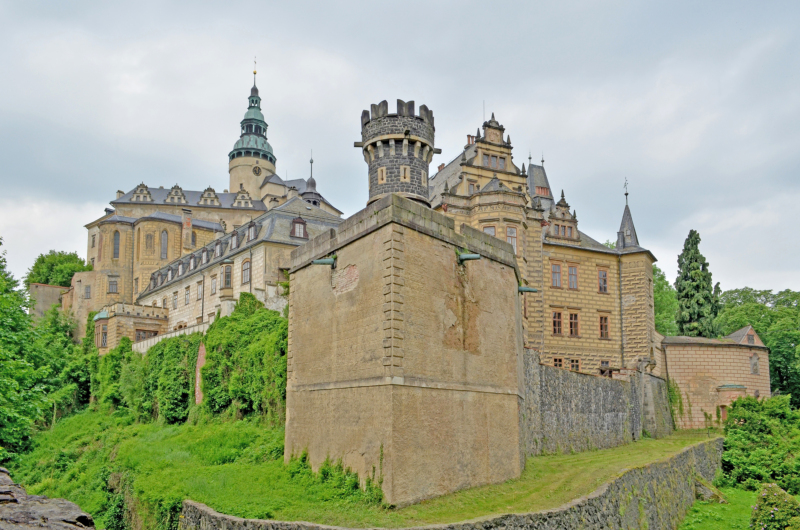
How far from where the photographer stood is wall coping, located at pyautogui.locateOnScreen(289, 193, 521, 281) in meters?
15.7

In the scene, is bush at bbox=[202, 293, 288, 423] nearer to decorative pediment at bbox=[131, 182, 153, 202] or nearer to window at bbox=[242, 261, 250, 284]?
window at bbox=[242, 261, 250, 284]

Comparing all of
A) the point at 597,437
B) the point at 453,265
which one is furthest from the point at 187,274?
the point at 453,265

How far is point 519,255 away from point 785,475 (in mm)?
15107

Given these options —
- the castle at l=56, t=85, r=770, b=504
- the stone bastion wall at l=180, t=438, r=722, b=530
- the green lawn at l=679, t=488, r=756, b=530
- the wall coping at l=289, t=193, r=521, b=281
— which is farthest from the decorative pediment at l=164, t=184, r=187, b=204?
the green lawn at l=679, t=488, r=756, b=530

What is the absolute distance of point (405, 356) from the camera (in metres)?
15.1

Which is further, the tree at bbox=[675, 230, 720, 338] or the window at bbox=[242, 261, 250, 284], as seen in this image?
the tree at bbox=[675, 230, 720, 338]

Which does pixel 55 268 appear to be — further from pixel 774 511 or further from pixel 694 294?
pixel 774 511

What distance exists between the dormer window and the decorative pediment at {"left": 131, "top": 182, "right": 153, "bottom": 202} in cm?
3274

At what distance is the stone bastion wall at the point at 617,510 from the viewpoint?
44.3ft

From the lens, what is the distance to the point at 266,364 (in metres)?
23.5

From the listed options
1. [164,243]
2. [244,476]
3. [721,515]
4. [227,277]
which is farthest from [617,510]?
[164,243]

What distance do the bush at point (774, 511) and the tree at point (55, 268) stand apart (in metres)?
58.5

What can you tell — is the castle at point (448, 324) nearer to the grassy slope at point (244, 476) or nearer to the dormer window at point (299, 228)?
the dormer window at point (299, 228)

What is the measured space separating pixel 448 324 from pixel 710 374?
85.0 ft
